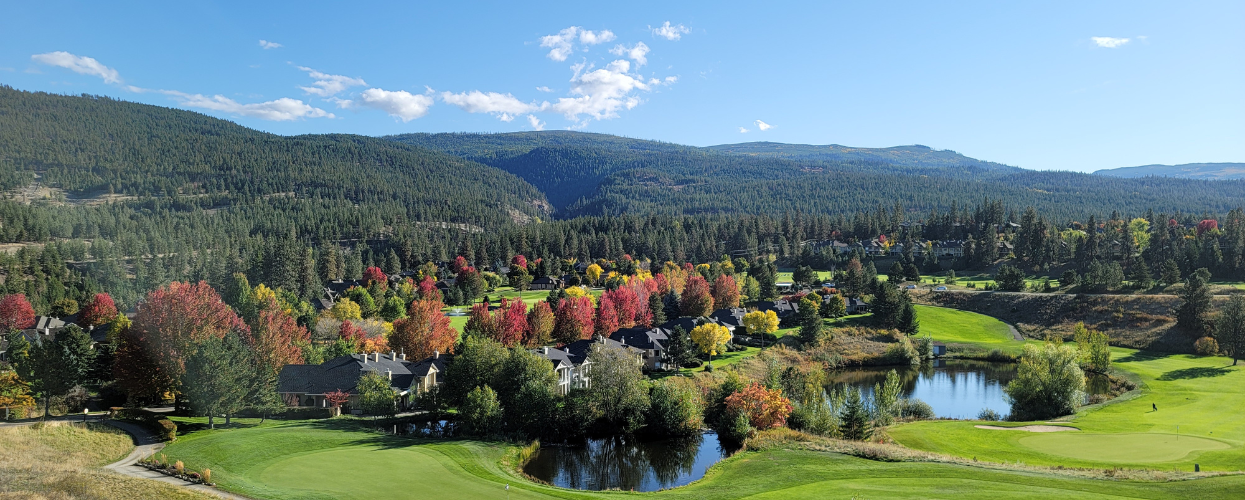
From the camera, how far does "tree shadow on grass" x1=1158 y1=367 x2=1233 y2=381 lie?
6006 cm

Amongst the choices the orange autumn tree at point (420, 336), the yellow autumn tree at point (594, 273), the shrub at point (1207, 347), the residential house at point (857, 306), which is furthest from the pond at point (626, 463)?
the yellow autumn tree at point (594, 273)

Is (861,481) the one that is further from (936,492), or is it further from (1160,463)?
(1160,463)

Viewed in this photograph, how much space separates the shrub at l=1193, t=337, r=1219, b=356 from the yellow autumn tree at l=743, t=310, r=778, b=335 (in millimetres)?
43314

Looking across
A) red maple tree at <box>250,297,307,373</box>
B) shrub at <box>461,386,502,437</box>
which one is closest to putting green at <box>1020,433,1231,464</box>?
shrub at <box>461,386,502,437</box>

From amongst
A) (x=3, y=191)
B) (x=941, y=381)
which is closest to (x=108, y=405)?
(x=941, y=381)

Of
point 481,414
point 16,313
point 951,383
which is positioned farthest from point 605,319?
point 16,313

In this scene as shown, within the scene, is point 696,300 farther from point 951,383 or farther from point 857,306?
point 951,383

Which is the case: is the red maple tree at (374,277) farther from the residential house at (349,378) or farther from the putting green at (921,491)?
the putting green at (921,491)

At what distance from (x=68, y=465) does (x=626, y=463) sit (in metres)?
27.0

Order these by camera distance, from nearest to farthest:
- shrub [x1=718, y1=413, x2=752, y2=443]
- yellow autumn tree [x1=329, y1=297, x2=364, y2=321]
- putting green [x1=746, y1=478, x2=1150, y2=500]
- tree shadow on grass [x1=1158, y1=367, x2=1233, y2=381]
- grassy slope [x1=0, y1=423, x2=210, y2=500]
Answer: grassy slope [x1=0, y1=423, x2=210, y2=500], putting green [x1=746, y1=478, x2=1150, y2=500], shrub [x1=718, y1=413, x2=752, y2=443], tree shadow on grass [x1=1158, y1=367, x2=1233, y2=381], yellow autumn tree [x1=329, y1=297, x2=364, y2=321]

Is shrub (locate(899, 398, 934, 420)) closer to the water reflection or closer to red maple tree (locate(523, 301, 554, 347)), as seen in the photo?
the water reflection

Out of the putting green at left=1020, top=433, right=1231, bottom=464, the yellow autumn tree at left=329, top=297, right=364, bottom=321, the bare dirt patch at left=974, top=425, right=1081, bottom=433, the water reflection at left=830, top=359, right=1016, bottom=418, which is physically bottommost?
the water reflection at left=830, top=359, right=1016, bottom=418

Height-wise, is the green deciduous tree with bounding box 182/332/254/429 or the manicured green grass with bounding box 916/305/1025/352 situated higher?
the green deciduous tree with bounding box 182/332/254/429

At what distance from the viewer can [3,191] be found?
562ft
